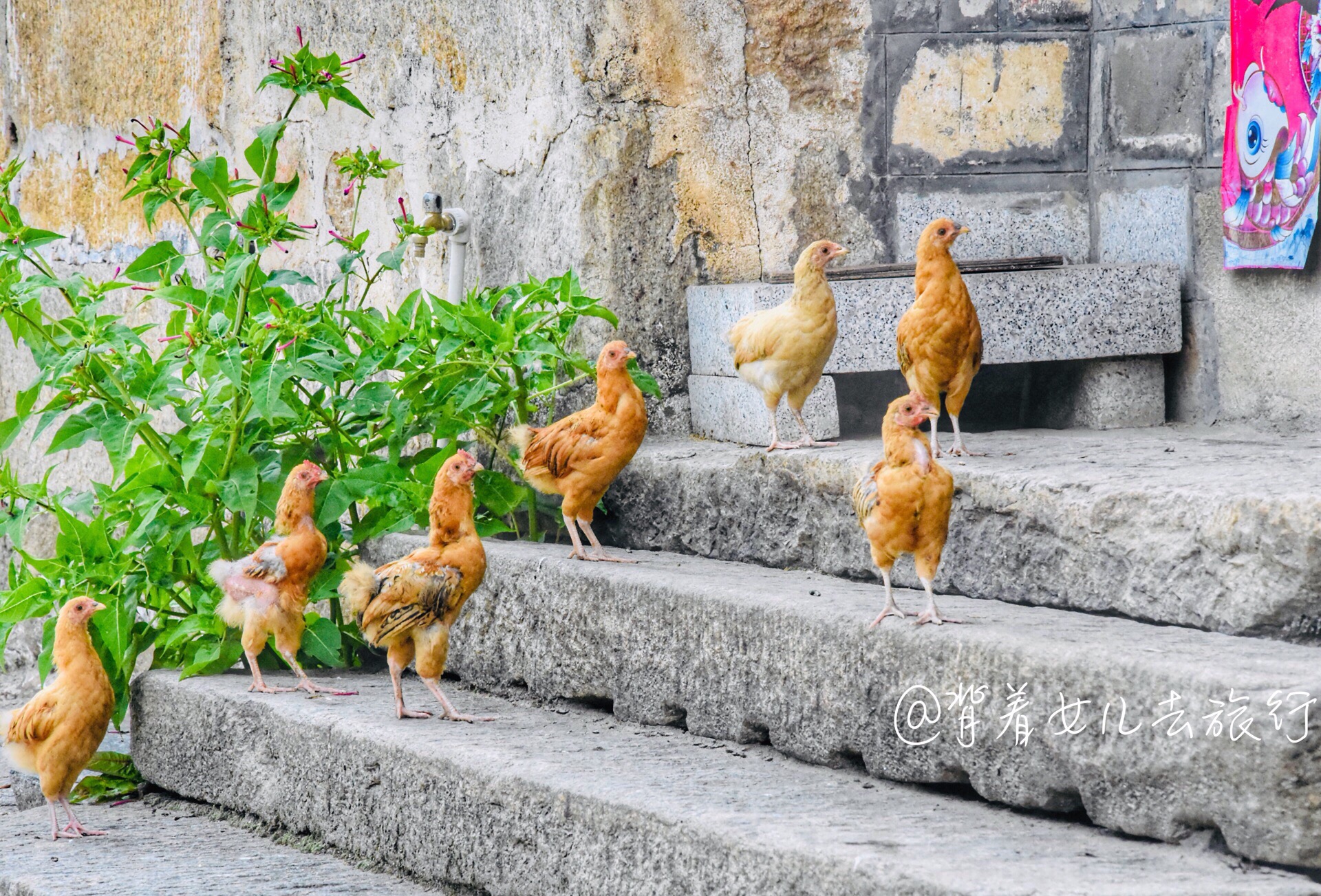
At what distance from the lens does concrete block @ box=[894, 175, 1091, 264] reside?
462 cm

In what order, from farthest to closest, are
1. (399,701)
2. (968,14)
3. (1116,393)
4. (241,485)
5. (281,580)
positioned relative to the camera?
(968,14) → (1116,393) → (241,485) → (281,580) → (399,701)

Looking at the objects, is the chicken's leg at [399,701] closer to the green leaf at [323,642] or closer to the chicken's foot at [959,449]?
the green leaf at [323,642]

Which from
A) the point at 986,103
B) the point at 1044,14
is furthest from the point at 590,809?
the point at 1044,14

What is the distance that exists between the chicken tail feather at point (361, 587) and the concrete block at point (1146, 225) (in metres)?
2.35

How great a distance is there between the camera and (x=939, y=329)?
3.58 meters

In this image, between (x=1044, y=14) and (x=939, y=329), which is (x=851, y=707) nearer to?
(x=939, y=329)

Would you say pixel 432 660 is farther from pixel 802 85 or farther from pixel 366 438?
pixel 802 85

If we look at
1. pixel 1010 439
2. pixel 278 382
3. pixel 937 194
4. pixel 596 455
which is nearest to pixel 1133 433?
pixel 1010 439

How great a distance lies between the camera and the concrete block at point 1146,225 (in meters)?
4.34

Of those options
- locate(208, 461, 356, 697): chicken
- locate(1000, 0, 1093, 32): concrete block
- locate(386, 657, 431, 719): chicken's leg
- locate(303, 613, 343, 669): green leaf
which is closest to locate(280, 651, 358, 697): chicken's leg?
locate(208, 461, 356, 697): chicken

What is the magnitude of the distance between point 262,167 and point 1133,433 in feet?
8.12

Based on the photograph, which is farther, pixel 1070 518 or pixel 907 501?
pixel 1070 518

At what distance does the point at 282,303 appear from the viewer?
4.37m

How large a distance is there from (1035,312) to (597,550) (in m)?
1.39
